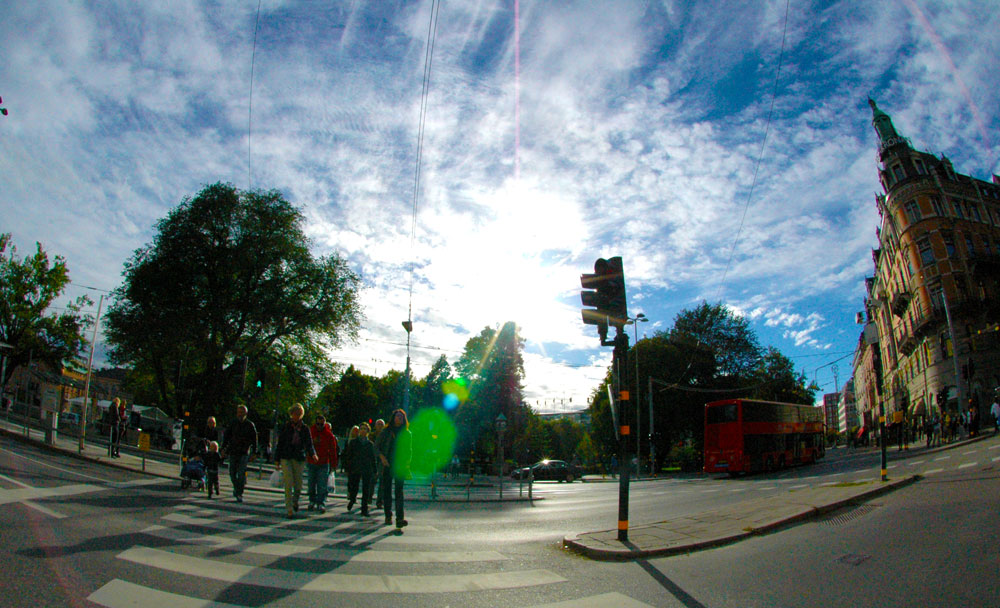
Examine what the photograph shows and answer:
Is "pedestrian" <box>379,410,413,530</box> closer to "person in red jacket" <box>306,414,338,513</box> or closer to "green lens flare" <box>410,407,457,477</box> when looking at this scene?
"person in red jacket" <box>306,414,338,513</box>

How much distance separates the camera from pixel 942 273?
40.8 m

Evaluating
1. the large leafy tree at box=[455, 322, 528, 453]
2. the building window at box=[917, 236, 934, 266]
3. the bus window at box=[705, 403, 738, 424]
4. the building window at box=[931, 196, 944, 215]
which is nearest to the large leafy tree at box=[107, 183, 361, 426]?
the large leafy tree at box=[455, 322, 528, 453]

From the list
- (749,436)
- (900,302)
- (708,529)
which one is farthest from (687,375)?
(708,529)

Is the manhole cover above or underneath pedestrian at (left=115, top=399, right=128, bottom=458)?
above

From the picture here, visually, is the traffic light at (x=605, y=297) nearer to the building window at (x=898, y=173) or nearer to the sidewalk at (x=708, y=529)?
the sidewalk at (x=708, y=529)

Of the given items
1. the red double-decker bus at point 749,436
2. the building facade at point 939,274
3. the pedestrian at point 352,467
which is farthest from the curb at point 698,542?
the building facade at point 939,274

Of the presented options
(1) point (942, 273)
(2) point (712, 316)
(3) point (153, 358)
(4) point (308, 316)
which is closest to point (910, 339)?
(1) point (942, 273)

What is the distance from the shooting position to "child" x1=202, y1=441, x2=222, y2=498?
33.3 feet

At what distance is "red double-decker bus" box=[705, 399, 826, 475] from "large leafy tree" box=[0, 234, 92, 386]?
41.1 m

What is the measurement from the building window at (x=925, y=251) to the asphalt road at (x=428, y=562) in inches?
1788

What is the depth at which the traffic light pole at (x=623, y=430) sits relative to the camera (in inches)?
242

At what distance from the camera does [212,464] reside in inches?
407

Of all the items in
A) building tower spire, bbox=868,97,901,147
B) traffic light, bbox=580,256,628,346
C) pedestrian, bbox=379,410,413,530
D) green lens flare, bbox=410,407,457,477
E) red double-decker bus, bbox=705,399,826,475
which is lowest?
green lens flare, bbox=410,407,457,477

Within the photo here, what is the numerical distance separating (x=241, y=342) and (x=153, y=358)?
4741 millimetres
